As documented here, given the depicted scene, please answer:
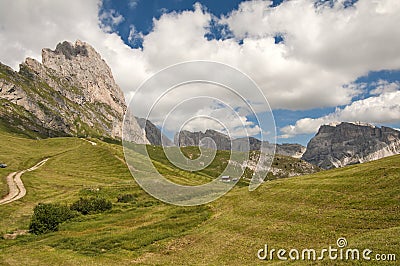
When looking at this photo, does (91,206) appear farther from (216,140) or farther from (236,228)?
(216,140)

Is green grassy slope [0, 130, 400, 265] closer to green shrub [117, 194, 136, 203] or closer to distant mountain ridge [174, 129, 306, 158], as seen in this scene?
distant mountain ridge [174, 129, 306, 158]

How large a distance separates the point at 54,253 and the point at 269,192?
4200cm

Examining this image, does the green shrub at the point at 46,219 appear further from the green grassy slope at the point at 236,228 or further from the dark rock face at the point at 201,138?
the dark rock face at the point at 201,138

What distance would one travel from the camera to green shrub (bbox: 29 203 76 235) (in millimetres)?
60756

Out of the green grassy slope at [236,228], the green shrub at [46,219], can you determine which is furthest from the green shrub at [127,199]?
the green shrub at [46,219]

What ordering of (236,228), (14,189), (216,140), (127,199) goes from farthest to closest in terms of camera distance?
(14,189)
(127,199)
(236,228)
(216,140)

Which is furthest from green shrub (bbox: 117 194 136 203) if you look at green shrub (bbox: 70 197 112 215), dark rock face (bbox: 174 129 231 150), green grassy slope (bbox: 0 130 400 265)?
dark rock face (bbox: 174 129 231 150)

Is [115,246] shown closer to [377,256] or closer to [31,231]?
[31,231]

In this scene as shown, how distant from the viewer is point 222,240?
142ft

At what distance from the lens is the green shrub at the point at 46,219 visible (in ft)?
199

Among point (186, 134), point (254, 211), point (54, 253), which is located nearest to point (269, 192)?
point (254, 211)

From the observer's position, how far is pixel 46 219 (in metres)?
62.2

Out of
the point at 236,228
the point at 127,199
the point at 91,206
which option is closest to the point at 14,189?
the point at 127,199

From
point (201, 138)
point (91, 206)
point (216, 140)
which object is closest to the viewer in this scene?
point (216, 140)
